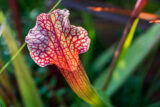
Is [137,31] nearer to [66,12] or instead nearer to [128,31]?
[128,31]

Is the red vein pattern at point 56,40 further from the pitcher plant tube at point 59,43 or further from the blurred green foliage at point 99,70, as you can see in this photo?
the blurred green foliage at point 99,70

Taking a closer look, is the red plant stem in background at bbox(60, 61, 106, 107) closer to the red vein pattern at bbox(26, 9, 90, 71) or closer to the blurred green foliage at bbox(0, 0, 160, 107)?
the red vein pattern at bbox(26, 9, 90, 71)

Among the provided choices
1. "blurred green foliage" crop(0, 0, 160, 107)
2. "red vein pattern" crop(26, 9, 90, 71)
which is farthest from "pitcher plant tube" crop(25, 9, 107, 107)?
"blurred green foliage" crop(0, 0, 160, 107)

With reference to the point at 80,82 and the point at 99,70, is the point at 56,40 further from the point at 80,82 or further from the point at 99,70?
the point at 99,70

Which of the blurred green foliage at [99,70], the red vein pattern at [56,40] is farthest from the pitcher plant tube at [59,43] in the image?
the blurred green foliage at [99,70]

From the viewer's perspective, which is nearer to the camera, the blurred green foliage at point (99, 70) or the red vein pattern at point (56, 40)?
the red vein pattern at point (56, 40)

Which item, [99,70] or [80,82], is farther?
[99,70]

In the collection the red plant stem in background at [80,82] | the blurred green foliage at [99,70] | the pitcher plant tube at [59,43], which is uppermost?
the pitcher plant tube at [59,43]

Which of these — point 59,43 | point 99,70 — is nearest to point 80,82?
point 59,43
